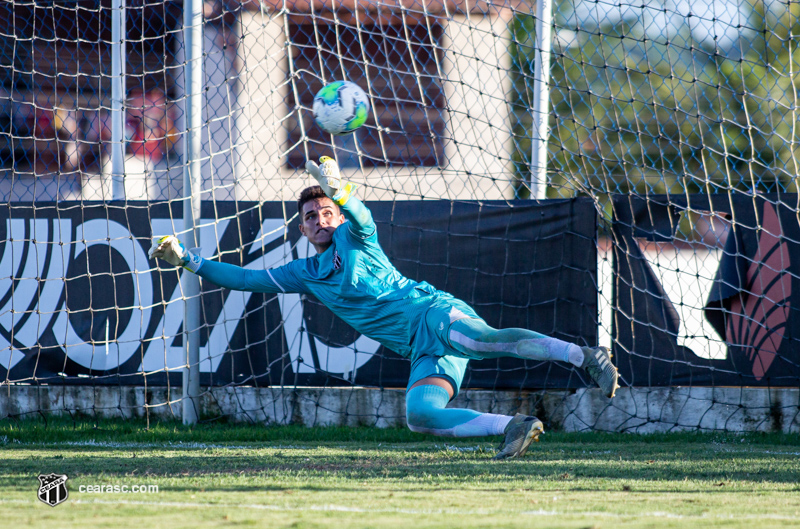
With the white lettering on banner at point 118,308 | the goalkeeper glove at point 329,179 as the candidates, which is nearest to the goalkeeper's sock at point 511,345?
the goalkeeper glove at point 329,179

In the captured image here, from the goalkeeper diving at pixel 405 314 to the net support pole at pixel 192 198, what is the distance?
1335 millimetres

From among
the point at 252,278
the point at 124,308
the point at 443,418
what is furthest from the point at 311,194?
the point at 124,308

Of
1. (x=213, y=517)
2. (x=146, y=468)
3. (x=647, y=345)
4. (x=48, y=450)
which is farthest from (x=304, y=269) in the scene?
(x=647, y=345)

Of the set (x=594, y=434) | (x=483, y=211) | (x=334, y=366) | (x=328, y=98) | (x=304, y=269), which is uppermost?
(x=328, y=98)

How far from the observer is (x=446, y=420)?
3834 mm

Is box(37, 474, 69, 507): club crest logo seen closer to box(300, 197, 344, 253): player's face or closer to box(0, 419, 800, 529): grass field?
box(0, 419, 800, 529): grass field

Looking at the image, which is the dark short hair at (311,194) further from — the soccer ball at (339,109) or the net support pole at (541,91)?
the net support pole at (541,91)

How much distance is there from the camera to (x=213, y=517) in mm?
2633

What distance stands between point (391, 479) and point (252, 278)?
1.75 m

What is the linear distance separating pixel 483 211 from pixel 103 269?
3109 mm

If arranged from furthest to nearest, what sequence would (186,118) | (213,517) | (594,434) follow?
(186,118) < (594,434) < (213,517)

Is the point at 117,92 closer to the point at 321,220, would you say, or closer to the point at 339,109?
the point at 339,109

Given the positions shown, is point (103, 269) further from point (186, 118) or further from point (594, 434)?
point (594, 434)

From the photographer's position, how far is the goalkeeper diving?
151 inches
